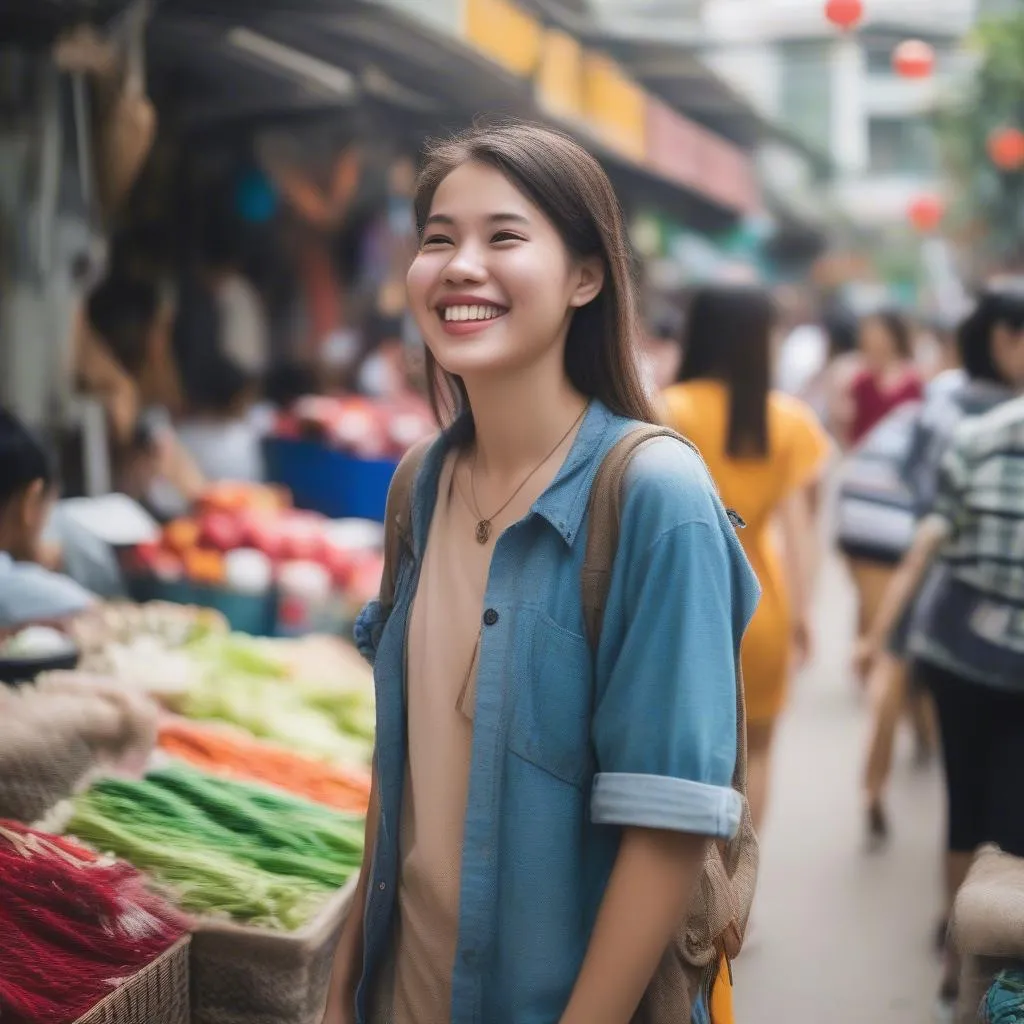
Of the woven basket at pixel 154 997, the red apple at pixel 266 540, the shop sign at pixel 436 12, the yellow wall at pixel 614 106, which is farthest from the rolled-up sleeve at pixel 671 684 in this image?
the yellow wall at pixel 614 106

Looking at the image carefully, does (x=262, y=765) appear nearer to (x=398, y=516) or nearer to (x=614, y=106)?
(x=398, y=516)

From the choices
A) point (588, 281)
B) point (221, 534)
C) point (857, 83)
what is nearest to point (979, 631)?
point (588, 281)

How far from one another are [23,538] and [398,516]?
194 centimetres

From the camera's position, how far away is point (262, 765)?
3809 mm

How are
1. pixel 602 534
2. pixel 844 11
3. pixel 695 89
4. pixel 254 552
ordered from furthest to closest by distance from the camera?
pixel 695 89, pixel 844 11, pixel 254 552, pixel 602 534

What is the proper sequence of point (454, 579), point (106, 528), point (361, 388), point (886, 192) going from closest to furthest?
1. point (454, 579)
2. point (106, 528)
3. point (361, 388)
4. point (886, 192)

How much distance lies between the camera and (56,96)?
4988 millimetres

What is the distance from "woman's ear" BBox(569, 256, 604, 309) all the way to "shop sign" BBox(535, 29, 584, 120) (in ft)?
20.6

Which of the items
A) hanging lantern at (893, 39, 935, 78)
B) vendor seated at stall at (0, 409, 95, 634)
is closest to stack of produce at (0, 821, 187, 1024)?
vendor seated at stall at (0, 409, 95, 634)

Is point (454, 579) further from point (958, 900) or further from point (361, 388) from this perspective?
point (361, 388)

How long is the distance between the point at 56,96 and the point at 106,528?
173 cm

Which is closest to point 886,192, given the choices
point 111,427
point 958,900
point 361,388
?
point 361,388

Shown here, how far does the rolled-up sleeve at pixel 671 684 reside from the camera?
1.72 meters

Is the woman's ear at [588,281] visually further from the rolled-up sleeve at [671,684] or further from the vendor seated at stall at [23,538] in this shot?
the vendor seated at stall at [23,538]
